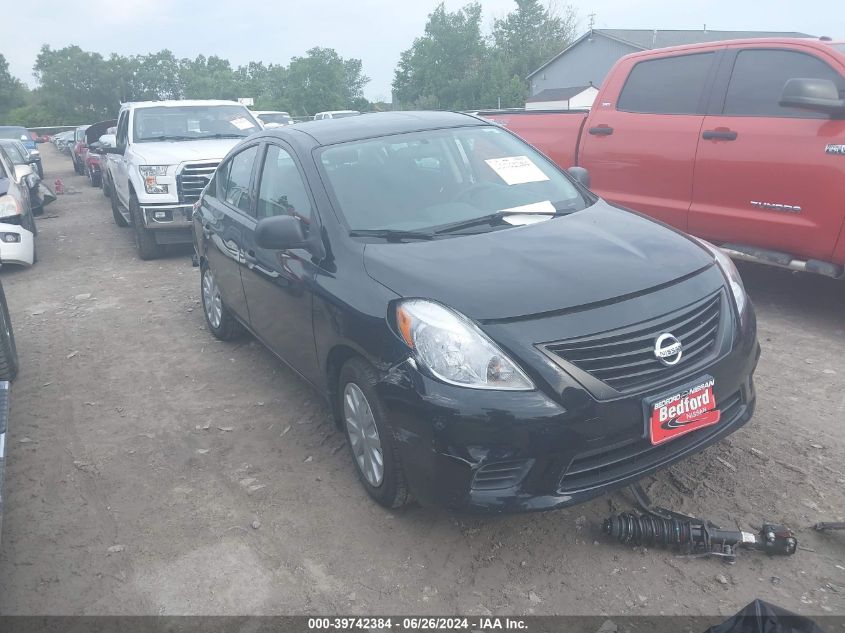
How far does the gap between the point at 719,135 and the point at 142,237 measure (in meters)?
7.03

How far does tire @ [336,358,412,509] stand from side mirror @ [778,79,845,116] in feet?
11.9

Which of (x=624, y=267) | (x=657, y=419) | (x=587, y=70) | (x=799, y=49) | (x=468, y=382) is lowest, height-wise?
(x=657, y=419)

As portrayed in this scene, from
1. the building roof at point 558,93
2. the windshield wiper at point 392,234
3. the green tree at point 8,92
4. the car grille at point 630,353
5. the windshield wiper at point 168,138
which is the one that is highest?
the green tree at point 8,92

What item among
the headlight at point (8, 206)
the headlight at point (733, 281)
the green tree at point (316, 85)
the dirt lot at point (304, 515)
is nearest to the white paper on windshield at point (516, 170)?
the headlight at point (733, 281)

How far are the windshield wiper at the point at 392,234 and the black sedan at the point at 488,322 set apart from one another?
0.02m

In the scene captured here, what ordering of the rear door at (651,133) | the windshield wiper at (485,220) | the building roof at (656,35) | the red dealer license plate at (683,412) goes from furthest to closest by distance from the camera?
the building roof at (656,35) < the rear door at (651,133) < the windshield wiper at (485,220) < the red dealer license plate at (683,412)

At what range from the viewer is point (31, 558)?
319cm

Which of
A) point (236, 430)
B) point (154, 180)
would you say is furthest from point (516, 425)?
point (154, 180)

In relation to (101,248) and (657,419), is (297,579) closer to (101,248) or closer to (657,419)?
(657,419)

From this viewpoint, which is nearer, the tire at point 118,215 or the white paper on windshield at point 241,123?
the white paper on windshield at point 241,123

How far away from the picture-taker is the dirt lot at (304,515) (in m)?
2.78

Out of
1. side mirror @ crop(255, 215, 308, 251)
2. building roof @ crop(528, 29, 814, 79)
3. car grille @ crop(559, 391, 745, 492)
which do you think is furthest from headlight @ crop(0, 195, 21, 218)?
building roof @ crop(528, 29, 814, 79)

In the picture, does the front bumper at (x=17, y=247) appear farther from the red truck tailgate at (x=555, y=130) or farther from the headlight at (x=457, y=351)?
the headlight at (x=457, y=351)

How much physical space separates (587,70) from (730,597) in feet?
165
